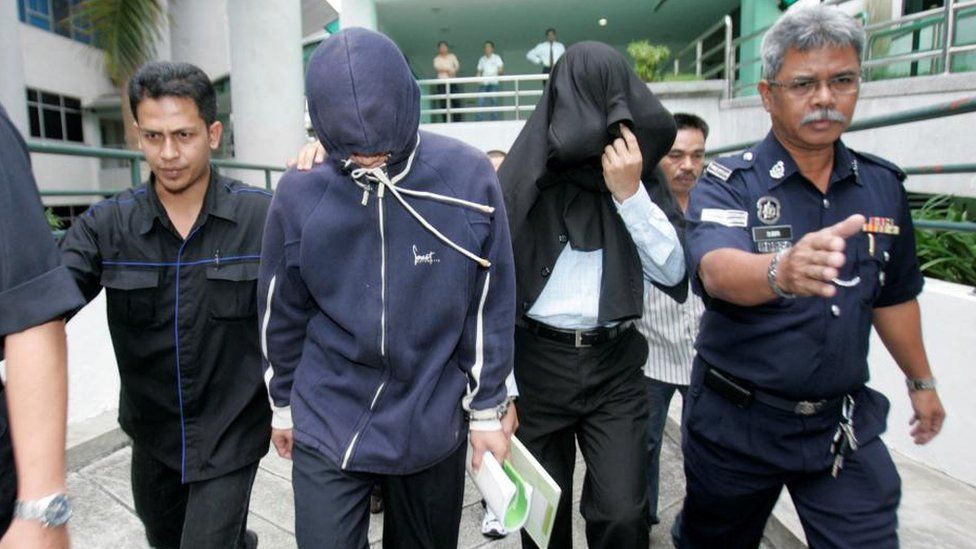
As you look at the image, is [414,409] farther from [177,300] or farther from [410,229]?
[177,300]

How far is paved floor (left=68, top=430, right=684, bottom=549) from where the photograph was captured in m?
3.18

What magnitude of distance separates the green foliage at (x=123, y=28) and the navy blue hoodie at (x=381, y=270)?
8683 millimetres

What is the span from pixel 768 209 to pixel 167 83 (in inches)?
78.3

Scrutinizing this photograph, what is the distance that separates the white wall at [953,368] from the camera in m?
3.05

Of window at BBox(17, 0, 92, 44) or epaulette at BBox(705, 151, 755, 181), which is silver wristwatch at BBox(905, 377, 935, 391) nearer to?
epaulette at BBox(705, 151, 755, 181)

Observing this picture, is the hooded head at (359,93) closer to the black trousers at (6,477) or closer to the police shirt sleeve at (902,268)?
the black trousers at (6,477)

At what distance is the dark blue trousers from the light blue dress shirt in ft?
1.36

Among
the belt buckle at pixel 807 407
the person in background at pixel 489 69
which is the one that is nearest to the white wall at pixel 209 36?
the person in background at pixel 489 69

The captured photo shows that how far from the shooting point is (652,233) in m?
2.27

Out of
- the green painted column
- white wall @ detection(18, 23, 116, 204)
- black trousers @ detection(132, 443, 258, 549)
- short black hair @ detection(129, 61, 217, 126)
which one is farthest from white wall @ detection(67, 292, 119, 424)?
white wall @ detection(18, 23, 116, 204)

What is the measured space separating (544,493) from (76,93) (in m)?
23.2

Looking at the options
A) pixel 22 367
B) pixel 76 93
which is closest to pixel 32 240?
pixel 22 367

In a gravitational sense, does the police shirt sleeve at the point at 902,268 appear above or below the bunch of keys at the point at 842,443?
above

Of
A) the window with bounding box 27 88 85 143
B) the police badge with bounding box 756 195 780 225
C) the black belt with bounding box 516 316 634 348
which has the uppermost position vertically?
the window with bounding box 27 88 85 143
